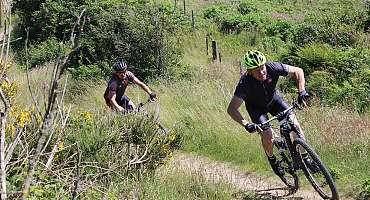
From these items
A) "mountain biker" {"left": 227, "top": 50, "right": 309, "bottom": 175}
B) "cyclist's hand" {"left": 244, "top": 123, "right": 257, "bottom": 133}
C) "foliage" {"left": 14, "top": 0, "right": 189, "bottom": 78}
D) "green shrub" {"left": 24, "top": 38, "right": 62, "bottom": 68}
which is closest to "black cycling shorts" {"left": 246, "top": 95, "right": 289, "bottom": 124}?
"mountain biker" {"left": 227, "top": 50, "right": 309, "bottom": 175}

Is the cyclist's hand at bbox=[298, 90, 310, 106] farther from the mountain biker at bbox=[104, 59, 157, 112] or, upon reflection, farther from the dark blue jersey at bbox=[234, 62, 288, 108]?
the mountain biker at bbox=[104, 59, 157, 112]

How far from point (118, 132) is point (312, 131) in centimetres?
352

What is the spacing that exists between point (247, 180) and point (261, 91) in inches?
68.6

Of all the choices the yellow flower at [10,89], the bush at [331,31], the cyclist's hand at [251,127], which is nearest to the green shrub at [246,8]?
the bush at [331,31]

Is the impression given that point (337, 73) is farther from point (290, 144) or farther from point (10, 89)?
point (10, 89)

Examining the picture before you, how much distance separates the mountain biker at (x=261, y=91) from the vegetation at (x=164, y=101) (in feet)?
2.70

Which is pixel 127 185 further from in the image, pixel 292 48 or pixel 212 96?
pixel 292 48

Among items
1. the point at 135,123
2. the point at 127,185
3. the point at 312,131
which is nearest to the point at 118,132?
the point at 135,123

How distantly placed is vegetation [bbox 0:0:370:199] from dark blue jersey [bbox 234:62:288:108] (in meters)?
1.14

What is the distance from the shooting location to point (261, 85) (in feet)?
20.2

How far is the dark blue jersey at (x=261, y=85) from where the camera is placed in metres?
6.14

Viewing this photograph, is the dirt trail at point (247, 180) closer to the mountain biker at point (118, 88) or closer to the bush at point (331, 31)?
the mountain biker at point (118, 88)

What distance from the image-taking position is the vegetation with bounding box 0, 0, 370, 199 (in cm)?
407

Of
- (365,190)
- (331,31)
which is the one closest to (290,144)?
(365,190)
